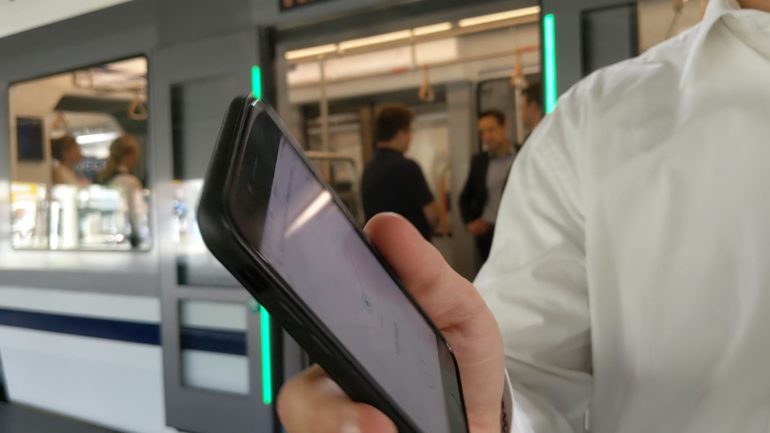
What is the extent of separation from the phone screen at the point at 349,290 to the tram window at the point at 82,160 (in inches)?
116

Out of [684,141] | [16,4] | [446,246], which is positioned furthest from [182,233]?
[684,141]

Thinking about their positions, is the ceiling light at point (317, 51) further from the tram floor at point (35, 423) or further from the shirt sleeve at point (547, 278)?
the shirt sleeve at point (547, 278)

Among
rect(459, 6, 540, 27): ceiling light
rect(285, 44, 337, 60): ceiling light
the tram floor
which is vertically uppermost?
rect(459, 6, 540, 27): ceiling light

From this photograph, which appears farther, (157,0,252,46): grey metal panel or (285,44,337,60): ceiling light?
(285,44,337,60): ceiling light

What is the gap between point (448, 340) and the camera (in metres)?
0.51

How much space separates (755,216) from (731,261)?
0.16 feet

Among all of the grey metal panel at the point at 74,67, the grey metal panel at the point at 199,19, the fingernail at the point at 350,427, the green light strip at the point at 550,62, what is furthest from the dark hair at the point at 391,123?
the fingernail at the point at 350,427

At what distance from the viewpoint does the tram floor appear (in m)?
3.47

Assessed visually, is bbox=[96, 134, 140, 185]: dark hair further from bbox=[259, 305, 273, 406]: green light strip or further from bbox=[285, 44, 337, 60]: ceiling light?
bbox=[285, 44, 337, 60]: ceiling light

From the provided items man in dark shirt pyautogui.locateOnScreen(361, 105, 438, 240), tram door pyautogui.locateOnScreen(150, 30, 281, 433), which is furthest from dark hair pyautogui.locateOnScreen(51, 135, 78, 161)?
man in dark shirt pyautogui.locateOnScreen(361, 105, 438, 240)

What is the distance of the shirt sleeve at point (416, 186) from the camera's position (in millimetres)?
3322

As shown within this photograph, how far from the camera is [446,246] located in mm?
4543

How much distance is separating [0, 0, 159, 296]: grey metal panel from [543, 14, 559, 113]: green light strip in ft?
6.16

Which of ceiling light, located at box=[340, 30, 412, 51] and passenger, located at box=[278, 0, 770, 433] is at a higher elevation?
ceiling light, located at box=[340, 30, 412, 51]
